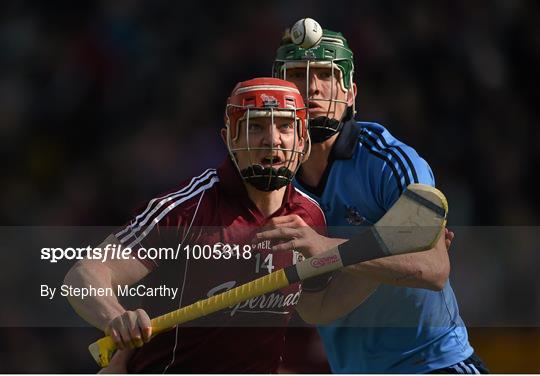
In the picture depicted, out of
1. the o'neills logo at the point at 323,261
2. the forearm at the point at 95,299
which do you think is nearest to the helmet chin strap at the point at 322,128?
the o'neills logo at the point at 323,261

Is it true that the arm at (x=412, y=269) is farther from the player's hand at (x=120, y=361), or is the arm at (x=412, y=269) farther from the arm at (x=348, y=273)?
the player's hand at (x=120, y=361)

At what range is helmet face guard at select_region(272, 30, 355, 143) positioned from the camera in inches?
173

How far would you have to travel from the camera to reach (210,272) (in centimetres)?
383

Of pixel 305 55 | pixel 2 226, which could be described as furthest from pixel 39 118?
pixel 305 55

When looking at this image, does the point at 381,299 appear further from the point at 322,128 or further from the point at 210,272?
the point at 210,272

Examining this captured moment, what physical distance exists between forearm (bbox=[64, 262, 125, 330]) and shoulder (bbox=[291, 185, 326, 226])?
78 cm

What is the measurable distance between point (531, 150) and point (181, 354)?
16.0 feet

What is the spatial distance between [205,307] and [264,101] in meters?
0.78

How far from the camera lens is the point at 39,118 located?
26.1ft

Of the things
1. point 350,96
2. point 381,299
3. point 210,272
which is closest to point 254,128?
point 210,272

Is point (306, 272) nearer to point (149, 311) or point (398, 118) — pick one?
point (149, 311)

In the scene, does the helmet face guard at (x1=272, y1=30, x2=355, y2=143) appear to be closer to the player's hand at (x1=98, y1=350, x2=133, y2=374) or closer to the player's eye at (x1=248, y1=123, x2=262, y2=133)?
the player's eye at (x1=248, y1=123, x2=262, y2=133)

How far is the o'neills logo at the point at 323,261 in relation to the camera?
3.74 meters

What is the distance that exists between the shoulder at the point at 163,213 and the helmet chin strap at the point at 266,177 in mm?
191
